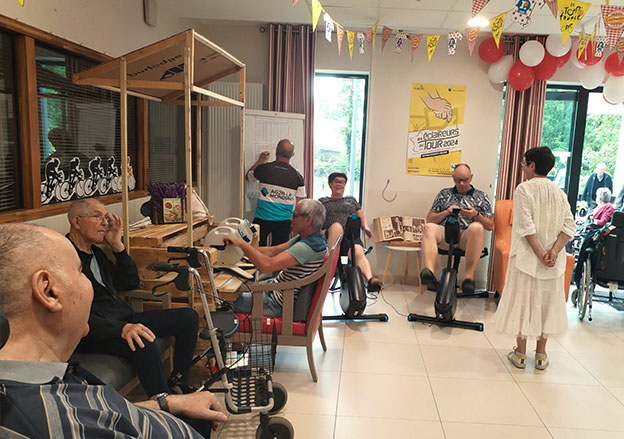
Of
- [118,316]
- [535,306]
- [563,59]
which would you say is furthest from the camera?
[563,59]

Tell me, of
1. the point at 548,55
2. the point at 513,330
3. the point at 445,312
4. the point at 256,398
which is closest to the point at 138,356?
the point at 256,398

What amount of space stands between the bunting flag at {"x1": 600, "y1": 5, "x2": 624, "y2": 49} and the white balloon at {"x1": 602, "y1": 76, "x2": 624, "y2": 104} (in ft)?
4.57

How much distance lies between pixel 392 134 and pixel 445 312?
227 cm

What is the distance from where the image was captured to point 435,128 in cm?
514

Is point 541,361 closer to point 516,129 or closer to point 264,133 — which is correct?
point 516,129

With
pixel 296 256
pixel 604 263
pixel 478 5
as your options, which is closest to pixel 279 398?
pixel 296 256

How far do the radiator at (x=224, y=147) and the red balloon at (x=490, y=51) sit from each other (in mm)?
2460

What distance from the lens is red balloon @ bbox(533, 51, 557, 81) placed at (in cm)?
476

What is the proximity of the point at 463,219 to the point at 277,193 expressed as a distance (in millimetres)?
1966

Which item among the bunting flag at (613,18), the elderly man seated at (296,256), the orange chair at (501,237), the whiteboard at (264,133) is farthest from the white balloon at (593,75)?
the elderly man seated at (296,256)

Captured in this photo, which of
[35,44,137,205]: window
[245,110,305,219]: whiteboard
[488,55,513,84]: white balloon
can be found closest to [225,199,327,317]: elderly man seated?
[35,44,137,205]: window

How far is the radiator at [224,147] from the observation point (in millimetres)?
4855

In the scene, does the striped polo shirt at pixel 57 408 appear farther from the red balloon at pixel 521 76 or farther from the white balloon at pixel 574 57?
the white balloon at pixel 574 57

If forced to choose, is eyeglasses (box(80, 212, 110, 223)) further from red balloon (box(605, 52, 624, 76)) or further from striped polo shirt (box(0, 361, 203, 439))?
red balloon (box(605, 52, 624, 76))
